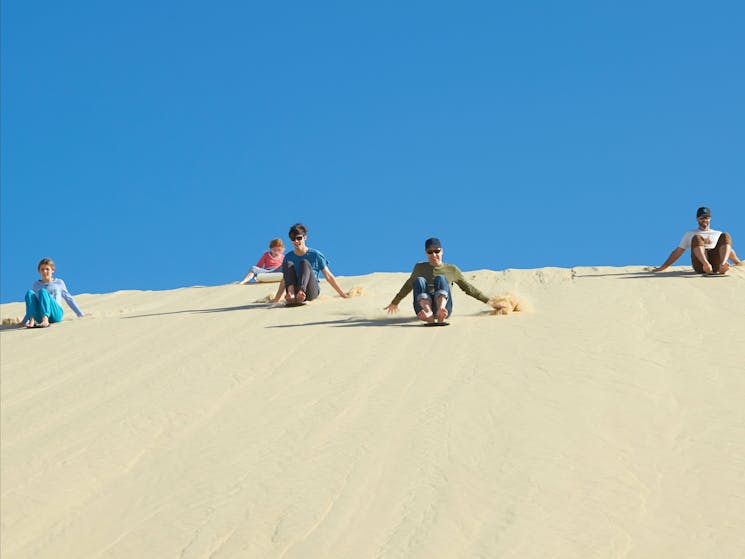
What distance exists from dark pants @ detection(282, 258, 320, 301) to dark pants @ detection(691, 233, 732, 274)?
4.41 metres

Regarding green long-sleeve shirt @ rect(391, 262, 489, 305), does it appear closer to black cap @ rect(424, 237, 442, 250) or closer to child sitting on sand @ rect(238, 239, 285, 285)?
black cap @ rect(424, 237, 442, 250)

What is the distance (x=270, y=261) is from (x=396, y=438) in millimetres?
8023

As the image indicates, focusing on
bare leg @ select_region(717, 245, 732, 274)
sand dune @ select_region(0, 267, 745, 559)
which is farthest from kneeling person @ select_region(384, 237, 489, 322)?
bare leg @ select_region(717, 245, 732, 274)

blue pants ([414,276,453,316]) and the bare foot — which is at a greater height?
blue pants ([414,276,453,316])

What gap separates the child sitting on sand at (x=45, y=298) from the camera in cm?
1133

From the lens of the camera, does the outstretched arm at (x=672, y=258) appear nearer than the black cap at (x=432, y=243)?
No

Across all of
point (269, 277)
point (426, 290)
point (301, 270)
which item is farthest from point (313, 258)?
point (269, 277)

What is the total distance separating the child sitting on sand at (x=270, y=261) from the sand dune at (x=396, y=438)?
3853 millimetres

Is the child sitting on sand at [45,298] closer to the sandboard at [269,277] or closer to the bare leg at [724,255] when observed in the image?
the sandboard at [269,277]

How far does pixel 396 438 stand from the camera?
572 centimetres

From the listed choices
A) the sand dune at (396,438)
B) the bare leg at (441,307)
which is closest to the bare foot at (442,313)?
the bare leg at (441,307)

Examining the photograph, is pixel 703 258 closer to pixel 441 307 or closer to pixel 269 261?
pixel 441 307

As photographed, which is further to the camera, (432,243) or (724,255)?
(724,255)

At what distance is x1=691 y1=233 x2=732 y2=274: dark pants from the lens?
10602 mm
